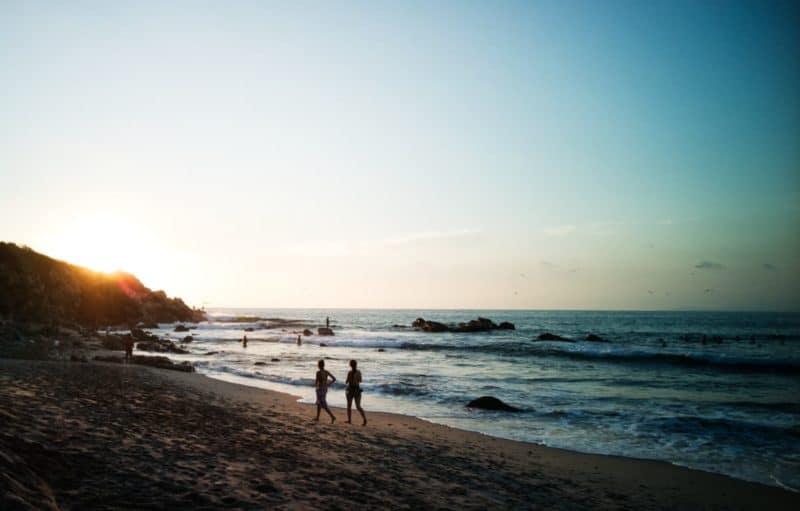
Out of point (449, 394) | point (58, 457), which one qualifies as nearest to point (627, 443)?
point (449, 394)

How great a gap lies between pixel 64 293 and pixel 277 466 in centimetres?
6505

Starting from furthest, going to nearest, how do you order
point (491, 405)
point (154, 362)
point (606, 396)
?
point (154, 362)
point (606, 396)
point (491, 405)

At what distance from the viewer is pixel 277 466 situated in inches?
379

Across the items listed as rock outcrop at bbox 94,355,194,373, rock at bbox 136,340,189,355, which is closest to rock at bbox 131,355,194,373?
rock outcrop at bbox 94,355,194,373

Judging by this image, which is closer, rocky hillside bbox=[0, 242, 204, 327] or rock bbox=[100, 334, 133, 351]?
rock bbox=[100, 334, 133, 351]

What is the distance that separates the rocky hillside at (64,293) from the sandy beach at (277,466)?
136 feet

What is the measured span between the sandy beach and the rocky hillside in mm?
41546

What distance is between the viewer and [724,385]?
2889 cm

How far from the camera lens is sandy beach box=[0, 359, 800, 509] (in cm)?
721

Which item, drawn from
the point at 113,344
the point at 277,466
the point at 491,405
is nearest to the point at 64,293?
the point at 113,344

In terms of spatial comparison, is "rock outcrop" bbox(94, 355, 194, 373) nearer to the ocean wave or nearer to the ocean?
the ocean

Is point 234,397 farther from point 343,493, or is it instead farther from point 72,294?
point 72,294

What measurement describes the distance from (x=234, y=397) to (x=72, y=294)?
5632 centimetres

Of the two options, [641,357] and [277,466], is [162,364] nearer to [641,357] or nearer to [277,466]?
[277,466]
